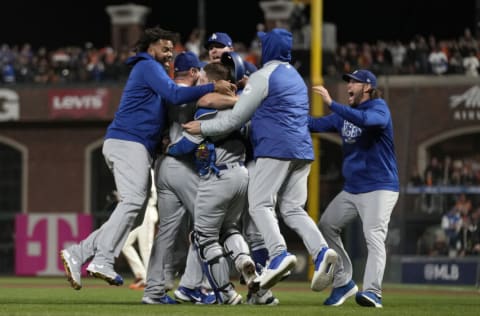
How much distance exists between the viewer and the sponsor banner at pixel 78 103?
30625 millimetres

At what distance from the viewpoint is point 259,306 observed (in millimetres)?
9820

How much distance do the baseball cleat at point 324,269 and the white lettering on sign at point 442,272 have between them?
10385 mm

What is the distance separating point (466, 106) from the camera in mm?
28359

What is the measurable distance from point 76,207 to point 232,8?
1397 centimetres

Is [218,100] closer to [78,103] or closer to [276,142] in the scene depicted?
[276,142]

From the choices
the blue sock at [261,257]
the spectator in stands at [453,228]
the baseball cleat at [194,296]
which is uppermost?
the blue sock at [261,257]

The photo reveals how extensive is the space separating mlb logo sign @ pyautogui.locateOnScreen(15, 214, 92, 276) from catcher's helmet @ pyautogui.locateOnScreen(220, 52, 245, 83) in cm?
1274

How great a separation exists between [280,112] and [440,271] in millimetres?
10548

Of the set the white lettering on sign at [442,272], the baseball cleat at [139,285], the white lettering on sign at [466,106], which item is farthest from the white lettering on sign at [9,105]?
the baseball cleat at [139,285]

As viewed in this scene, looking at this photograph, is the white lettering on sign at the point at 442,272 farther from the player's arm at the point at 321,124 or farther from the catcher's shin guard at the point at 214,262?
the catcher's shin guard at the point at 214,262

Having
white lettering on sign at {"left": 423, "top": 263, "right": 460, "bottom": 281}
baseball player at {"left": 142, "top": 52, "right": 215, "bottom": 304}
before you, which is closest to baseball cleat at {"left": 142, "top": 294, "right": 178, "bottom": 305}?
baseball player at {"left": 142, "top": 52, "right": 215, "bottom": 304}

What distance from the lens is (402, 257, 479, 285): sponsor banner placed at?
1919 centimetres

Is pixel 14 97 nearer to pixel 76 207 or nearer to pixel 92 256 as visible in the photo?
pixel 76 207

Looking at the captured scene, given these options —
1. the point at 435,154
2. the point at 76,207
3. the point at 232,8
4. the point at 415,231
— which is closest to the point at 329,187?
the point at 435,154
